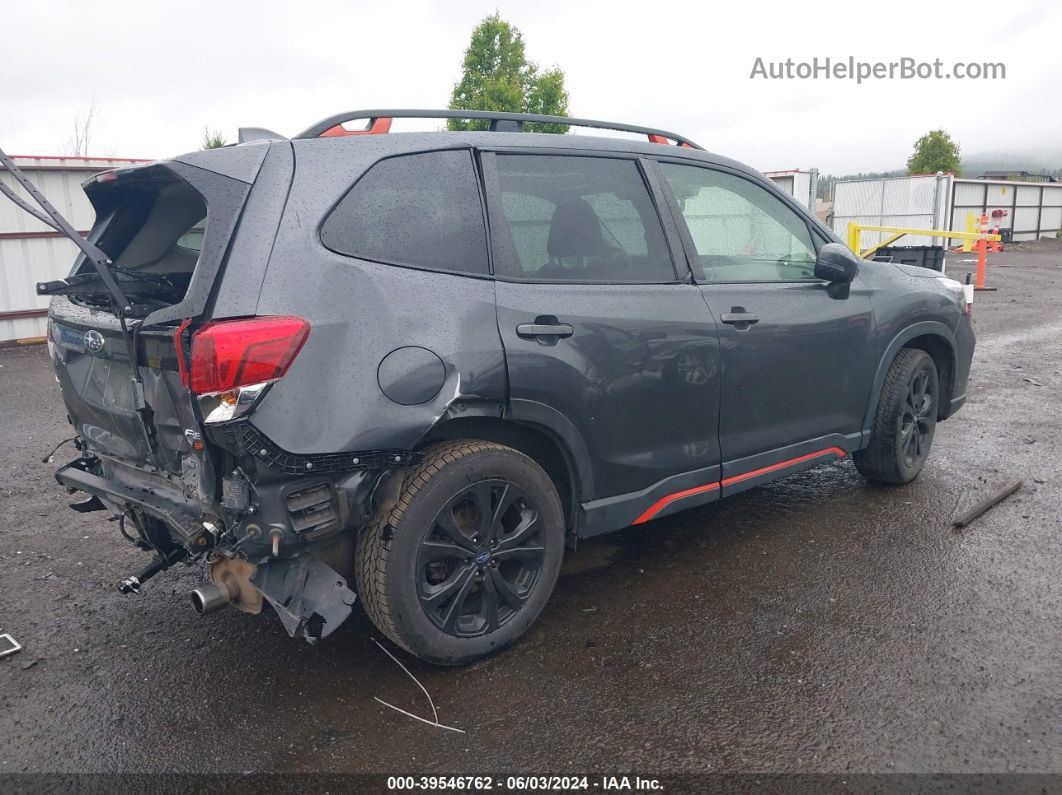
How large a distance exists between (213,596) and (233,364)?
0.81m

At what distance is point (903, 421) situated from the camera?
489 centimetres

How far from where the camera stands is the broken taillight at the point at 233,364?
259 cm

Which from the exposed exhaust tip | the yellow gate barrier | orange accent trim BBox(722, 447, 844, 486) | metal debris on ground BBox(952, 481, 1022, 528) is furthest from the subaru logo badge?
the yellow gate barrier

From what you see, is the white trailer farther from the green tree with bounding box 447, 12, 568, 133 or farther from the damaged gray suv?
the damaged gray suv

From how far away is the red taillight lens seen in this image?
2.59 meters

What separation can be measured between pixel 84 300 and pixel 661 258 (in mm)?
2320

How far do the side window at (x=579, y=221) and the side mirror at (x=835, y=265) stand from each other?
965 millimetres

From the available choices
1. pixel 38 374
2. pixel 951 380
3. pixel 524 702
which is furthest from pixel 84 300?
pixel 38 374

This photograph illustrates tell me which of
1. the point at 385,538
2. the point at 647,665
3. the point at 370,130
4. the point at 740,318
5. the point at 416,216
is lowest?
the point at 647,665

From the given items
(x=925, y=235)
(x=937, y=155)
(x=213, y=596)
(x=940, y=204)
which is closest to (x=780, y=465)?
(x=213, y=596)

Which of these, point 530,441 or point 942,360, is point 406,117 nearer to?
point 530,441

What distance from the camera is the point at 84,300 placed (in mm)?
3326

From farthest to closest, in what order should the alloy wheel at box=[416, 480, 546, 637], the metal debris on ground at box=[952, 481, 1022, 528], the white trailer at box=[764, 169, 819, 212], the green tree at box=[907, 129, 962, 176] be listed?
the green tree at box=[907, 129, 962, 176], the white trailer at box=[764, 169, 819, 212], the metal debris on ground at box=[952, 481, 1022, 528], the alloy wheel at box=[416, 480, 546, 637]

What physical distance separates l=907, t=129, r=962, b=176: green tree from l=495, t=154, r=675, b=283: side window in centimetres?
4726
